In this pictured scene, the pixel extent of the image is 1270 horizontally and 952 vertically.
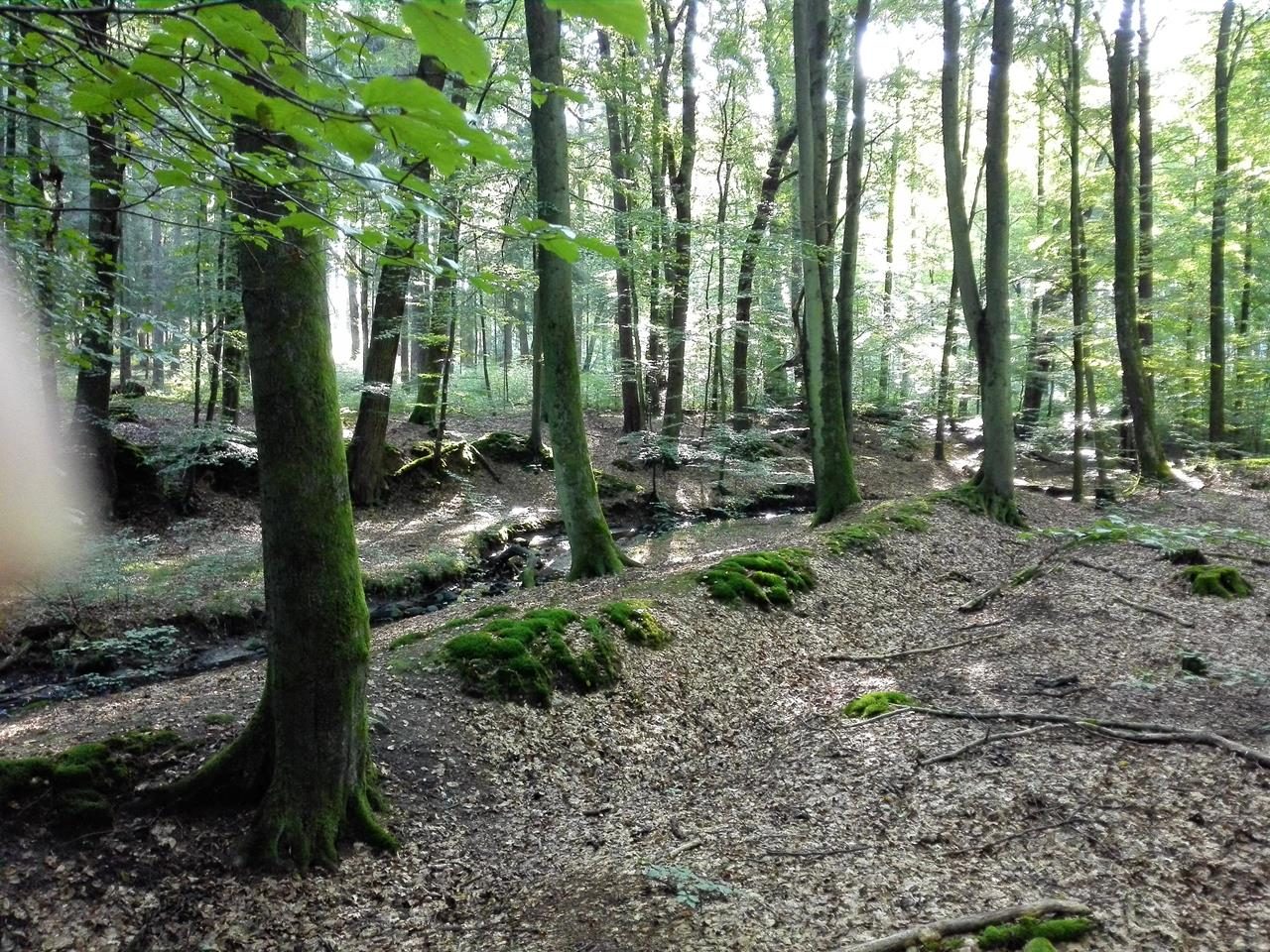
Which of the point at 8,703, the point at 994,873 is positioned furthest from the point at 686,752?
the point at 8,703

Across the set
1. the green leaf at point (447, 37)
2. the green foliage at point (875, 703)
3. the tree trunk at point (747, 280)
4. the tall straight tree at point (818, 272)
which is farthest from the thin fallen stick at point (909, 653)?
the tree trunk at point (747, 280)

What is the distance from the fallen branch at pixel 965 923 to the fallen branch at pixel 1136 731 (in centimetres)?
187

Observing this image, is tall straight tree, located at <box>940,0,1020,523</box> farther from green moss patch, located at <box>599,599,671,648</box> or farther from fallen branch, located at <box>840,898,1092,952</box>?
fallen branch, located at <box>840,898,1092,952</box>

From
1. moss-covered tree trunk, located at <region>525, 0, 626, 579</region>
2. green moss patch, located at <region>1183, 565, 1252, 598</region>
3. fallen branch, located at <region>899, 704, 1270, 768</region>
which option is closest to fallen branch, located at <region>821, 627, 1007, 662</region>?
fallen branch, located at <region>899, 704, 1270, 768</region>

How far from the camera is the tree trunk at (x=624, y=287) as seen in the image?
558 inches

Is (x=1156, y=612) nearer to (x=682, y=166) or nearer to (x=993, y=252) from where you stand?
(x=993, y=252)

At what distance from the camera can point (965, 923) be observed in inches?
115

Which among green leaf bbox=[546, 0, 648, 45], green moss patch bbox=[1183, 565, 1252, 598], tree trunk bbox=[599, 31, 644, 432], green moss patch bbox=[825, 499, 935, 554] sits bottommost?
green moss patch bbox=[1183, 565, 1252, 598]

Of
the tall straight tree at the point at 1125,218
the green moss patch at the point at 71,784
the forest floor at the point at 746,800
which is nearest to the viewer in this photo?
the forest floor at the point at 746,800

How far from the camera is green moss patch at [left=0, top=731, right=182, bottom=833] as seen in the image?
361 cm

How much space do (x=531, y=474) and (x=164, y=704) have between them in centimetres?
1144

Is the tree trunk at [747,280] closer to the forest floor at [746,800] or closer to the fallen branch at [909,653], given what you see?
the fallen branch at [909,653]

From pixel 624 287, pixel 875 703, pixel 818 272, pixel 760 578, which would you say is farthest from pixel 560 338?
pixel 624 287

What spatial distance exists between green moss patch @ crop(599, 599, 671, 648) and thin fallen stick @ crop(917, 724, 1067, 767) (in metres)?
2.55
